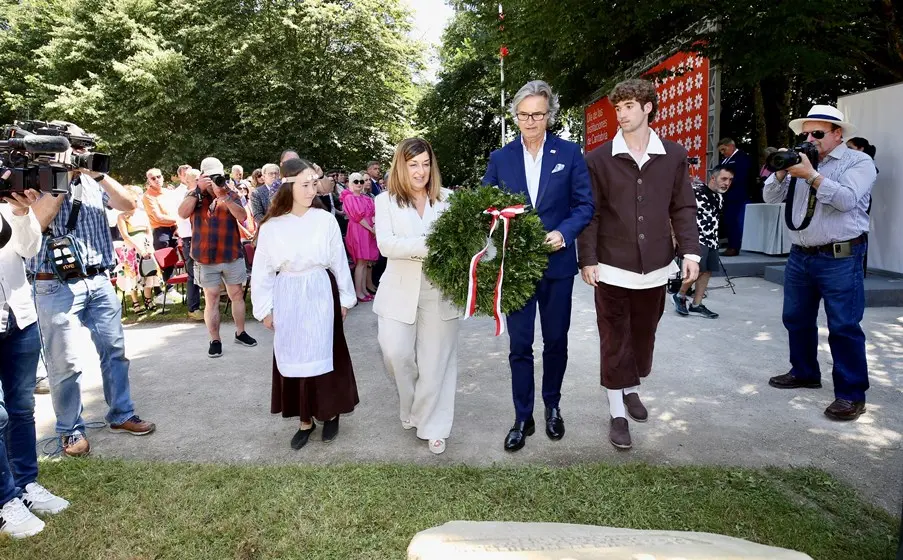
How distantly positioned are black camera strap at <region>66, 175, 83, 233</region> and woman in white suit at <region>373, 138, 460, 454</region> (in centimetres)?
203

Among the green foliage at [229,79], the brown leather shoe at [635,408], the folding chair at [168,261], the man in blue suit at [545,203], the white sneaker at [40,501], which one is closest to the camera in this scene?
the white sneaker at [40,501]

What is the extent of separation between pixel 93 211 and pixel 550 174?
10.5 feet

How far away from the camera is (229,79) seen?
90.5 ft

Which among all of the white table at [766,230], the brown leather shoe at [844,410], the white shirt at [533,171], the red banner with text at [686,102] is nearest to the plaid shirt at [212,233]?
the white shirt at [533,171]

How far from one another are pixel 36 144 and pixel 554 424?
139 inches

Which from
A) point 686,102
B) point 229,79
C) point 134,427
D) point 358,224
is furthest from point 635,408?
point 229,79

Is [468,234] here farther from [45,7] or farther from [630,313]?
[45,7]

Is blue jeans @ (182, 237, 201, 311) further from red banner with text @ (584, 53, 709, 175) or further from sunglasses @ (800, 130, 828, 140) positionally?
red banner with text @ (584, 53, 709, 175)

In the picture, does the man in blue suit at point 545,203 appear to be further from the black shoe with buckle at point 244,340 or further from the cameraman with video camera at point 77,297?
the black shoe with buckle at point 244,340

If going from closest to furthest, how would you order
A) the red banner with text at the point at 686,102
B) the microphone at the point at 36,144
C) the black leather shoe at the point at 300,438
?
the microphone at the point at 36,144
the black leather shoe at the point at 300,438
the red banner with text at the point at 686,102

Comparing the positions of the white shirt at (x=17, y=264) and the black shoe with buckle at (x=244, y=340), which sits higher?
the white shirt at (x=17, y=264)

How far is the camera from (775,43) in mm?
9250

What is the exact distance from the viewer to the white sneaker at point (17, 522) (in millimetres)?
3094

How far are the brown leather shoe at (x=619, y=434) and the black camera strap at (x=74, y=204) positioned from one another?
12.9 ft
